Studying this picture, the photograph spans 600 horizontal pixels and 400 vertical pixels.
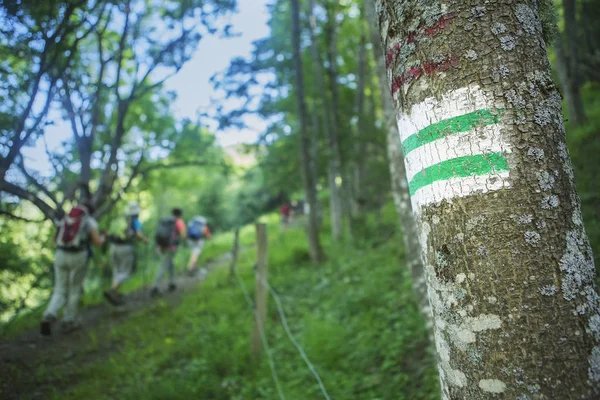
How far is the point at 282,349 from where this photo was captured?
4.99m

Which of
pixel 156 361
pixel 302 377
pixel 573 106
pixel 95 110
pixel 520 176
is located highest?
pixel 95 110

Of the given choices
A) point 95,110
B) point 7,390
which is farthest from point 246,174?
point 7,390

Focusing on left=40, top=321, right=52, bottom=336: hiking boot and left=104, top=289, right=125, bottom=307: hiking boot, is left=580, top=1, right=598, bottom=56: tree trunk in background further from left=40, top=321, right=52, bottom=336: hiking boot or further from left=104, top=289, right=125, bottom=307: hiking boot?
left=40, top=321, right=52, bottom=336: hiking boot

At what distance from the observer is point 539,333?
40.2 inches

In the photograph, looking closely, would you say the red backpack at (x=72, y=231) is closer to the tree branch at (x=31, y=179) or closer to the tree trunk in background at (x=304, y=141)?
the tree branch at (x=31, y=179)

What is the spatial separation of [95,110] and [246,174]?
4.97 metres

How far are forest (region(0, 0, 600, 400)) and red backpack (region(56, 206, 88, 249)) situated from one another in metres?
0.02

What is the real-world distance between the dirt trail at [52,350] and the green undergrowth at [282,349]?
0.38ft

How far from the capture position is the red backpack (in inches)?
203

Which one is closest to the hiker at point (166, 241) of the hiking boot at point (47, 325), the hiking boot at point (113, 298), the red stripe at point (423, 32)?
the hiking boot at point (113, 298)

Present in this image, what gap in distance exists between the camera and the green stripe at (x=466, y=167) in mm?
1099

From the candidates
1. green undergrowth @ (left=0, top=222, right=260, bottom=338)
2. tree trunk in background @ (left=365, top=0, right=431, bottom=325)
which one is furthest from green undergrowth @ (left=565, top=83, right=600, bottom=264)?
green undergrowth @ (left=0, top=222, right=260, bottom=338)

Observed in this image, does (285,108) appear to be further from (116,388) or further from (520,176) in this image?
(520,176)

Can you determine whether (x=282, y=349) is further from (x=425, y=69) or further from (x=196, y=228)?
(x=196, y=228)
